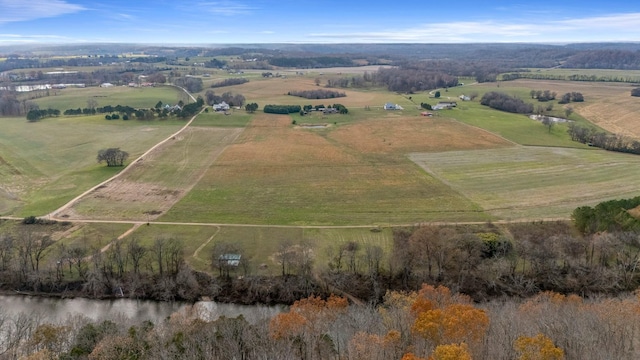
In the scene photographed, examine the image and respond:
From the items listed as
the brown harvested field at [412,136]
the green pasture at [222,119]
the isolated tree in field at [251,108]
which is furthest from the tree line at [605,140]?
the isolated tree in field at [251,108]

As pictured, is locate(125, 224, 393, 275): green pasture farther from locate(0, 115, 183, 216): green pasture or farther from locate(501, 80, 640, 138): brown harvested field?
locate(501, 80, 640, 138): brown harvested field

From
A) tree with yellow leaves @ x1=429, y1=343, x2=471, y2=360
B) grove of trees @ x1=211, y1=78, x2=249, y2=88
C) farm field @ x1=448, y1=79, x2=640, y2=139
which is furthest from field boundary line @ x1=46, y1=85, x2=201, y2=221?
farm field @ x1=448, y1=79, x2=640, y2=139

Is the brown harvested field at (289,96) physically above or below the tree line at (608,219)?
above

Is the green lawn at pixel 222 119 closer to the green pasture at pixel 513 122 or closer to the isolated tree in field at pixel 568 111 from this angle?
the green pasture at pixel 513 122

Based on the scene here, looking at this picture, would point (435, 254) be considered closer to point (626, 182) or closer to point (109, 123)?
point (626, 182)

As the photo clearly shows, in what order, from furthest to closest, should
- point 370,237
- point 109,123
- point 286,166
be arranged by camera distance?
1. point 109,123
2. point 286,166
3. point 370,237

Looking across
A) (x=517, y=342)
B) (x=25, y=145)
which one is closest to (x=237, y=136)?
(x=25, y=145)
